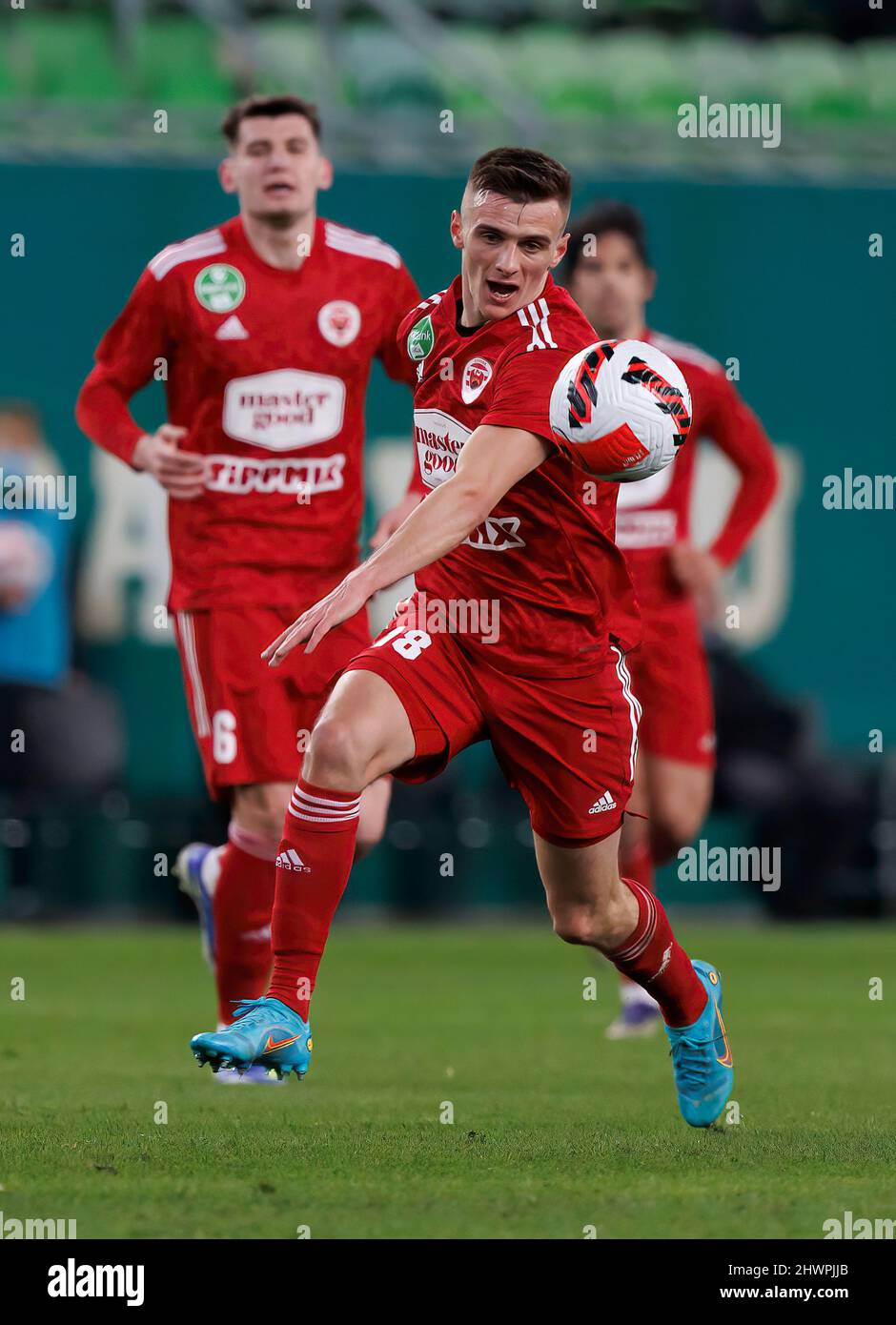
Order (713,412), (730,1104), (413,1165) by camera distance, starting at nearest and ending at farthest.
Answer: (413,1165) → (730,1104) → (713,412)

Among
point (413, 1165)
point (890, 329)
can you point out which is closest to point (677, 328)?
point (890, 329)

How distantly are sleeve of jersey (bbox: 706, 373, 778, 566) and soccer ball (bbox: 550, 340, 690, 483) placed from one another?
3702mm

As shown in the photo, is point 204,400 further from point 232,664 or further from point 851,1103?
point 851,1103

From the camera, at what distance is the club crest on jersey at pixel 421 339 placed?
18.7ft

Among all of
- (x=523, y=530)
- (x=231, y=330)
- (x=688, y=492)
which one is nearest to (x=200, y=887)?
(x=231, y=330)

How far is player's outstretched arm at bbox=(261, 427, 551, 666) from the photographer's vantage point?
4.94m

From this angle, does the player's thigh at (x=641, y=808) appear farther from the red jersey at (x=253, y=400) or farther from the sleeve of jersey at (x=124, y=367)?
the sleeve of jersey at (x=124, y=367)

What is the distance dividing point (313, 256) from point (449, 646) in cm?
221

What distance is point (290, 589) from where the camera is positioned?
23.0ft

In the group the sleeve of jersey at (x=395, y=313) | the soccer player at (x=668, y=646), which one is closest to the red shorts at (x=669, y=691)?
the soccer player at (x=668, y=646)

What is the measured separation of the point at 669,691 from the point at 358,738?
383cm

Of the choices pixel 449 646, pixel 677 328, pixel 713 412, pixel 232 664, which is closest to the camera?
pixel 449 646

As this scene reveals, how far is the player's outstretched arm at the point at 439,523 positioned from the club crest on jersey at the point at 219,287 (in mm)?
2020

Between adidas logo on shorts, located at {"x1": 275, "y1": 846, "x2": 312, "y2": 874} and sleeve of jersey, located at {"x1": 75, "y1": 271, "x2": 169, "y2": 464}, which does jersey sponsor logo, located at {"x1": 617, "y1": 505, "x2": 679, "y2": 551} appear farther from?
adidas logo on shorts, located at {"x1": 275, "y1": 846, "x2": 312, "y2": 874}
